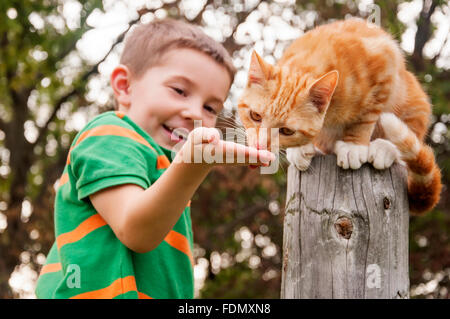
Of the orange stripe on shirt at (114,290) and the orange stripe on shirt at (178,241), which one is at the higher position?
the orange stripe on shirt at (178,241)

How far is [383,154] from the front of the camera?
5.90 feet

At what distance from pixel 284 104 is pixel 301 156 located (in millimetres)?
234

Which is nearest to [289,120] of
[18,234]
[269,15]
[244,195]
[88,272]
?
[88,272]

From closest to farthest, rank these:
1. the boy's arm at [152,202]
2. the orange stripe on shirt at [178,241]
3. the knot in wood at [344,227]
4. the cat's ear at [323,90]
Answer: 1. the boy's arm at [152,202]
2. the knot in wood at [344,227]
3. the cat's ear at [323,90]
4. the orange stripe on shirt at [178,241]

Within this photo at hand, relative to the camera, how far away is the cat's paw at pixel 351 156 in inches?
67.9

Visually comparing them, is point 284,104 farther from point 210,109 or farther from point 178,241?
point 178,241

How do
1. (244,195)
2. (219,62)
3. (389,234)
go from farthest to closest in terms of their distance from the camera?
1. (244,195)
2. (219,62)
3. (389,234)

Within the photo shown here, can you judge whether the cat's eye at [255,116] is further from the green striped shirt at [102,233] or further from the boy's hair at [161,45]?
the green striped shirt at [102,233]

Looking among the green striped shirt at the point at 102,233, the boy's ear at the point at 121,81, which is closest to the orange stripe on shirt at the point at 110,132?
the green striped shirt at the point at 102,233

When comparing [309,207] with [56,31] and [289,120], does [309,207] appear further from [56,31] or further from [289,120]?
[56,31]

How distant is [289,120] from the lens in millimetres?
1885

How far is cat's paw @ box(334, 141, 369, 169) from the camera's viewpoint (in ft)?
5.65

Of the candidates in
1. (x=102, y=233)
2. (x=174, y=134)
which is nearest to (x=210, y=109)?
(x=174, y=134)
